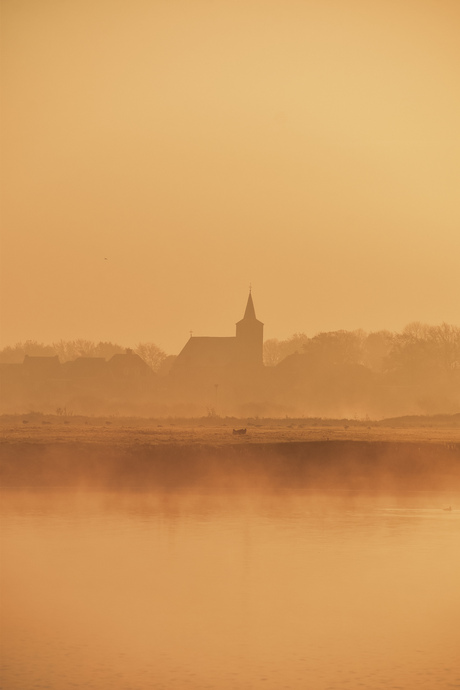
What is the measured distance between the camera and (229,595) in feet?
79.8

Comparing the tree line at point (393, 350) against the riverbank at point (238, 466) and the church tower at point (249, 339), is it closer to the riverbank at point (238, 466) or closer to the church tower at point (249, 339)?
the church tower at point (249, 339)

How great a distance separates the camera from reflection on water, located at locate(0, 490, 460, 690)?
1838cm

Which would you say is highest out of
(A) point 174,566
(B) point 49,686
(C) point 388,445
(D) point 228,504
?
(C) point 388,445

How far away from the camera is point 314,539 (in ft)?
102

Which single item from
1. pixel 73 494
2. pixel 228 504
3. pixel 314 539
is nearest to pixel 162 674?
pixel 314 539

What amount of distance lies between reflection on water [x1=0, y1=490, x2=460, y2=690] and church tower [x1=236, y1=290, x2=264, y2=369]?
118301 millimetres

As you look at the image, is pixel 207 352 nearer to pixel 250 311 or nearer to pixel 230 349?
pixel 230 349

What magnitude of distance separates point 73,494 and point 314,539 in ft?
42.0

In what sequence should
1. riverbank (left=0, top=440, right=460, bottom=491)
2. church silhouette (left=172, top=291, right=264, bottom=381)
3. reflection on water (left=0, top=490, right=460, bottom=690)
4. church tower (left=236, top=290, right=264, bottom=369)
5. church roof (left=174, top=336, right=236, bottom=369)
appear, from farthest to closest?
church tower (left=236, top=290, right=264, bottom=369), church roof (left=174, top=336, right=236, bottom=369), church silhouette (left=172, top=291, right=264, bottom=381), riverbank (left=0, top=440, right=460, bottom=491), reflection on water (left=0, top=490, right=460, bottom=690)

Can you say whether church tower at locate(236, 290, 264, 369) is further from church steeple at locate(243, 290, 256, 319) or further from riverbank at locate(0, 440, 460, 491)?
riverbank at locate(0, 440, 460, 491)

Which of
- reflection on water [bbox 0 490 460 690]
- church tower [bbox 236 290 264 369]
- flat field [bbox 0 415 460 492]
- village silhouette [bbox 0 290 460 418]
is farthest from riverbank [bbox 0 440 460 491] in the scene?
church tower [bbox 236 290 264 369]

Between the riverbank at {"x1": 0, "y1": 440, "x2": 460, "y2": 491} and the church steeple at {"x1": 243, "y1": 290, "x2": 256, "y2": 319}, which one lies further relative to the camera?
the church steeple at {"x1": 243, "y1": 290, "x2": 256, "y2": 319}

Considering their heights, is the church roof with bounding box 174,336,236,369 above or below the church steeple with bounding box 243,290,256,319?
below

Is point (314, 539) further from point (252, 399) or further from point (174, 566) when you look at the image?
point (252, 399)
